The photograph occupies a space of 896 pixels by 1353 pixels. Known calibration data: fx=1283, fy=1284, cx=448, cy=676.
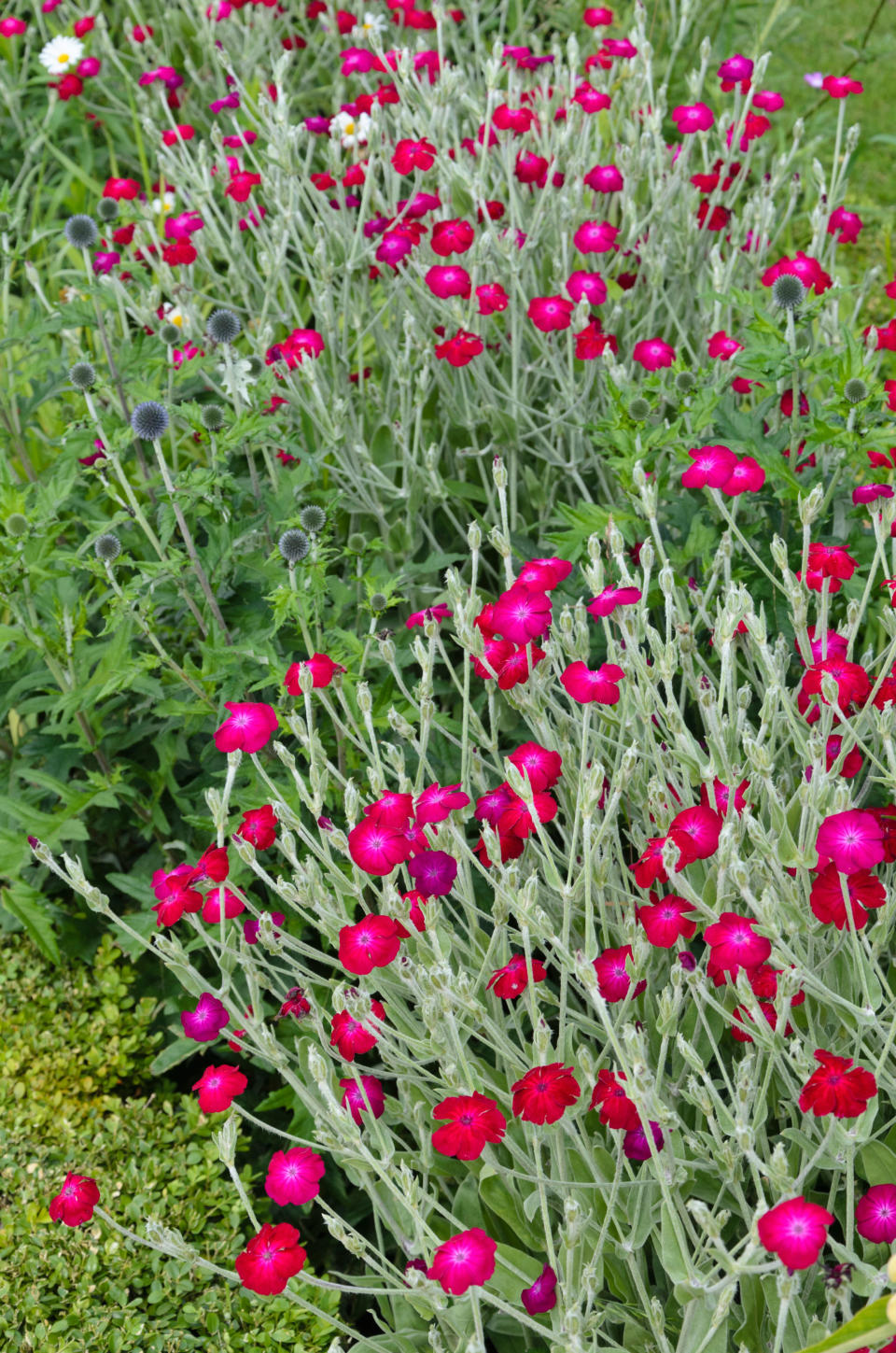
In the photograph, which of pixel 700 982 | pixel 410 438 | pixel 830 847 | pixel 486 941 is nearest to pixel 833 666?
pixel 830 847

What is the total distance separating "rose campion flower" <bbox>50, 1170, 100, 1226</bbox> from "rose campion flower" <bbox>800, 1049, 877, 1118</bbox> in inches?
41.1

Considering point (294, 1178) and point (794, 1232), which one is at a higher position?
point (794, 1232)

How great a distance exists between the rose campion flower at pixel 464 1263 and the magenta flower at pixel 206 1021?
56 centimetres

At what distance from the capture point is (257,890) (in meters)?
2.90

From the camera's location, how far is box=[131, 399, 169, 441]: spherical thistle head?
8.71 feet

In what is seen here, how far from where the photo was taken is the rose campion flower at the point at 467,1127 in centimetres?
168

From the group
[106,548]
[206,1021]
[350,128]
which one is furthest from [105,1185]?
[350,128]

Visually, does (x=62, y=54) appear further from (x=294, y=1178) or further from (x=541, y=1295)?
(x=541, y=1295)

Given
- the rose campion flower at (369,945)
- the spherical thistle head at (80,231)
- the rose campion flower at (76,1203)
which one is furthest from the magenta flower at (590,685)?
the spherical thistle head at (80,231)

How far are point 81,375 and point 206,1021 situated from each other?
1416 millimetres

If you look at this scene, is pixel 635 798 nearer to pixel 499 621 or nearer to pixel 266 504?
pixel 499 621

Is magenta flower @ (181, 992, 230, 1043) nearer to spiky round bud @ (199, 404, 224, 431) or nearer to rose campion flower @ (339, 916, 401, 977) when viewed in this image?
rose campion flower @ (339, 916, 401, 977)

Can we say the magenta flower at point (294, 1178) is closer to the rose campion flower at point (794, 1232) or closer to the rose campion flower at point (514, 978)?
the rose campion flower at point (514, 978)

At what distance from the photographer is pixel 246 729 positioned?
2072 millimetres
